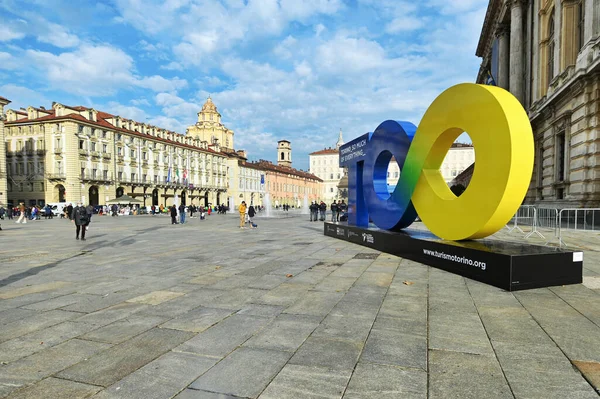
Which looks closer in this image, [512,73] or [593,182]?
[593,182]

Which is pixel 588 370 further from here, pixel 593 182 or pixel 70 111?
pixel 70 111

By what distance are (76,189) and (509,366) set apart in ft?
198

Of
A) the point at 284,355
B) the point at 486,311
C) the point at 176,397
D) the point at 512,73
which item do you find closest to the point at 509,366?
the point at 486,311

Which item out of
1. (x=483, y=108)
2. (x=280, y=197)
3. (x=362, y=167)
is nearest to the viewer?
(x=483, y=108)

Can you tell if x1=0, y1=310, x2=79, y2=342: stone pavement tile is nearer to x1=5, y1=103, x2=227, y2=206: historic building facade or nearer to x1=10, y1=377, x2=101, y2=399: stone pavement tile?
x1=10, y1=377, x2=101, y2=399: stone pavement tile

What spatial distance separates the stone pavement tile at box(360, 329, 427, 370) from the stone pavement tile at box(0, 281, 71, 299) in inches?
225

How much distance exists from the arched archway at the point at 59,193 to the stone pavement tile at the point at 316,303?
59.8 metres

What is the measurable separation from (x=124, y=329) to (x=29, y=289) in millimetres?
3303

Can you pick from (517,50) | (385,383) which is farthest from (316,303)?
(517,50)

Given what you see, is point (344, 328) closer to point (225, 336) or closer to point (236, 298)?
point (225, 336)

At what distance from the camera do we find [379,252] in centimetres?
1044

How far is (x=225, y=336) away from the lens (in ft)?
13.0

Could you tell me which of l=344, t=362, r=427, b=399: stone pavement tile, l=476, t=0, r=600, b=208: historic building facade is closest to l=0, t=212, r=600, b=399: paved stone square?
l=344, t=362, r=427, b=399: stone pavement tile

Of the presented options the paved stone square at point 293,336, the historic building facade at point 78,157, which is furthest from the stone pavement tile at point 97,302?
the historic building facade at point 78,157
